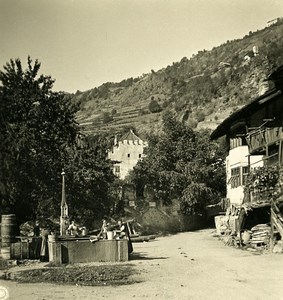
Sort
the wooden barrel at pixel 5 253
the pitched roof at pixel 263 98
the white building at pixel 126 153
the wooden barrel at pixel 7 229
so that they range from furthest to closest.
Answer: the white building at pixel 126 153
the pitched roof at pixel 263 98
the wooden barrel at pixel 7 229
the wooden barrel at pixel 5 253

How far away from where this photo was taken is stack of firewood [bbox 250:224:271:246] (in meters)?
24.5

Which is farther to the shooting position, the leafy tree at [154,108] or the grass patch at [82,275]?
the leafy tree at [154,108]

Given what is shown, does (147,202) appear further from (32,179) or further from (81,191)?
(32,179)

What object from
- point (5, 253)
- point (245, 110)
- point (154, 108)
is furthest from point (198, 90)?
point (5, 253)

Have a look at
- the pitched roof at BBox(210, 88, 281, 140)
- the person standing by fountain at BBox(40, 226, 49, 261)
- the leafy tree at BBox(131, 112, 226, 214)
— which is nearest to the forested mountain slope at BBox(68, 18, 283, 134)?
the leafy tree at BBox(131, 112, 226, 214)

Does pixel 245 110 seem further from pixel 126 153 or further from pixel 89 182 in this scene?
pixel 126 153

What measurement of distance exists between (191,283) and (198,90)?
369 feet

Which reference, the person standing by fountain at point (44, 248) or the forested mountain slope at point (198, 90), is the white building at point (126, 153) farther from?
the person standing by fountain at point (44, 248)

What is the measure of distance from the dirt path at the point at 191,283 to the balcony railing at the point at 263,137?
28.4ft

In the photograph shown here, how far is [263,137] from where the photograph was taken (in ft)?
93.0

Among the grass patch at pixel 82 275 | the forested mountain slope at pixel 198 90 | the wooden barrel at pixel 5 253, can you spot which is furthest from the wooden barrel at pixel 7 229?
the forested mountain slope at pixel 198 90

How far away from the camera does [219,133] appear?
130 ft

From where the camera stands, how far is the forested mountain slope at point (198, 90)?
98.8 meters

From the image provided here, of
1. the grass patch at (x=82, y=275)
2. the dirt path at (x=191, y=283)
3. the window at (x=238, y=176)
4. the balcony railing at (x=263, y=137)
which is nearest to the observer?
the dirt path at (x=191, y=283)
